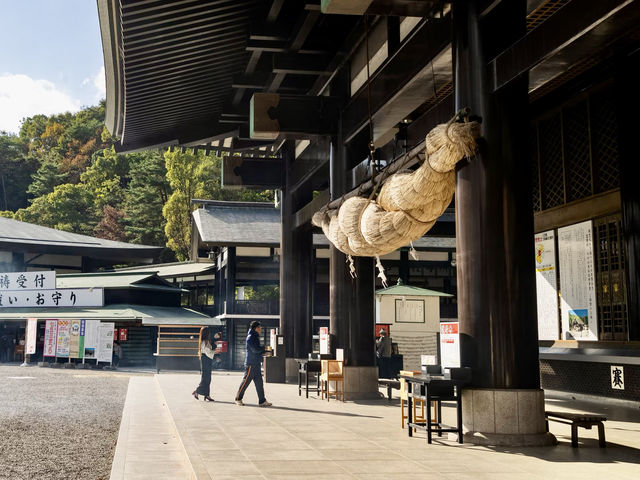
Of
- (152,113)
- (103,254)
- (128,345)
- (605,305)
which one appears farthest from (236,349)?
(605,305)

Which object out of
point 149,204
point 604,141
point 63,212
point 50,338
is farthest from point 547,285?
point 63,212

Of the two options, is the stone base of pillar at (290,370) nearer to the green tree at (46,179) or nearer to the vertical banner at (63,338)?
the vertical banner at (63,338)

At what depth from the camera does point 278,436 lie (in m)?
8.01

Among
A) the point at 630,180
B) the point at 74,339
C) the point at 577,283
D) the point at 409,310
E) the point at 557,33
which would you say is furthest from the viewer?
the point at 74,339

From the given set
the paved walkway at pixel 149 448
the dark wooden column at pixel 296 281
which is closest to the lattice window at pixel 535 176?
the dark wooden column at pixel 296 281

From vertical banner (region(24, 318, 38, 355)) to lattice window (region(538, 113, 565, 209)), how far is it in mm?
22585

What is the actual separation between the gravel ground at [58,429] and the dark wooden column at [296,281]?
14.4 feet

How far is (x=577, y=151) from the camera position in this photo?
1265 cm

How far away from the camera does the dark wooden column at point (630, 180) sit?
10.8m

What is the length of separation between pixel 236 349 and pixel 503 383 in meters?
23.1

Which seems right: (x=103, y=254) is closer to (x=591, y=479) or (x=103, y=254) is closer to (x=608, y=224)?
(x=608, y=224)

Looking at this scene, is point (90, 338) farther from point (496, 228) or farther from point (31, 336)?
point (496, 228)

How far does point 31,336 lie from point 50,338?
101 cm

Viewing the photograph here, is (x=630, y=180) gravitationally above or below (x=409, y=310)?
above
